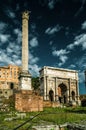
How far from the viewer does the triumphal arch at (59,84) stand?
1735 inches

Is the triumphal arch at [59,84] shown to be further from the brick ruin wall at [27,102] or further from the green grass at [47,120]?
the green grass at [47,120]

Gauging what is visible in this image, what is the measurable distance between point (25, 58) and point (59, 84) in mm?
21142

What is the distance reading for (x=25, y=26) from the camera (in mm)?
28234

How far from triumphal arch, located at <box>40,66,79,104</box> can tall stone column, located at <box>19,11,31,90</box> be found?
661 inches

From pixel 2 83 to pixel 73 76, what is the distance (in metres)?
29.5

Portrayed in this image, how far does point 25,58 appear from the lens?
2680 centimetres

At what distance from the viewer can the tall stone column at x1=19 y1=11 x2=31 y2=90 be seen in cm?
2396

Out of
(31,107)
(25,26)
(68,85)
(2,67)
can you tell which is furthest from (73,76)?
(2,67)

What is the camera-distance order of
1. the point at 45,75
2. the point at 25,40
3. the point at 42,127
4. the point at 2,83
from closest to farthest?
the point at 42,127
the point at 25,40
the point at 45,75
the point at 2,83

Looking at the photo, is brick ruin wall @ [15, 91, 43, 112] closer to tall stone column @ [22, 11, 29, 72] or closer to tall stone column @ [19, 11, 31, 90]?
tall stone column @ [19, 11, 31, 90]

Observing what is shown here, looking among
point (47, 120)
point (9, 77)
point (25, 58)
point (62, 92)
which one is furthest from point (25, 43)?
point (9, 77)

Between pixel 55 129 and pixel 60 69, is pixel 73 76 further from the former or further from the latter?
pixel 55 129

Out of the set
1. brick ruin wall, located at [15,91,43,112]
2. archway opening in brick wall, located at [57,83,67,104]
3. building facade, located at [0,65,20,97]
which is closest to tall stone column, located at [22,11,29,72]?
brick ruin wall, located at [15,91,43,112]

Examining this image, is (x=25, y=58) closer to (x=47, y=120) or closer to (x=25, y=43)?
(x=25, y=43)
